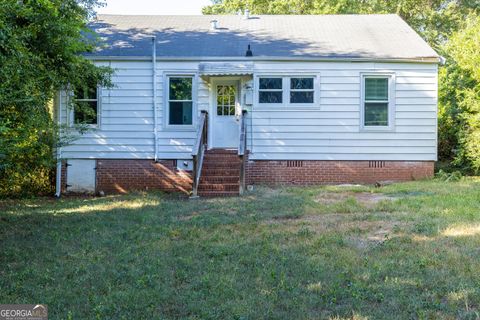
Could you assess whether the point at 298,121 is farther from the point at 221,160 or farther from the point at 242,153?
the point at 242,153

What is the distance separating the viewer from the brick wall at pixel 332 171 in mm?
12734

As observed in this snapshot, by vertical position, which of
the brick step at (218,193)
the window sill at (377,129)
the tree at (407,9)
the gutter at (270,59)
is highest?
the tree at (407,9)

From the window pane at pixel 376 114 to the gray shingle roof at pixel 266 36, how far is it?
1.27 meters

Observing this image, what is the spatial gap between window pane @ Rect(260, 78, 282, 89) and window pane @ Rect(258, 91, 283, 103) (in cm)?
14

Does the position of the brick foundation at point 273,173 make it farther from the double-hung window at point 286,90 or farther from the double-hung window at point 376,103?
the double-hung window at point 286,90

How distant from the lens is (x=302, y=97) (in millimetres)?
12719

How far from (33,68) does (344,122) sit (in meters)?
8.04

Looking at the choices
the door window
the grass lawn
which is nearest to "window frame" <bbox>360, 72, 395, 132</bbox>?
the door window

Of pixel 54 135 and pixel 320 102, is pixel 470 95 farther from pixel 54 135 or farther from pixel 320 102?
pixel 54 135

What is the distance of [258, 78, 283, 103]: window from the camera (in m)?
12.7

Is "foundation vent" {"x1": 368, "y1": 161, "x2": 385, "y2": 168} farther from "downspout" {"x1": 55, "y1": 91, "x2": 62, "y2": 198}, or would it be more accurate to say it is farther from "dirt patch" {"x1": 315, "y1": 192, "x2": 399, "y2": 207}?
"downspout" {"x1": 55, "y1": 91, "x2": 62, "y2": 198}

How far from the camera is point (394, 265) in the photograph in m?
4.67

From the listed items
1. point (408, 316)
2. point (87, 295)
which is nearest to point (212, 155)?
point (87, 295)

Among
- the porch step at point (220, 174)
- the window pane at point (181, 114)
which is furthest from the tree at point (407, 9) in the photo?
the porch step at point (220, 174)
